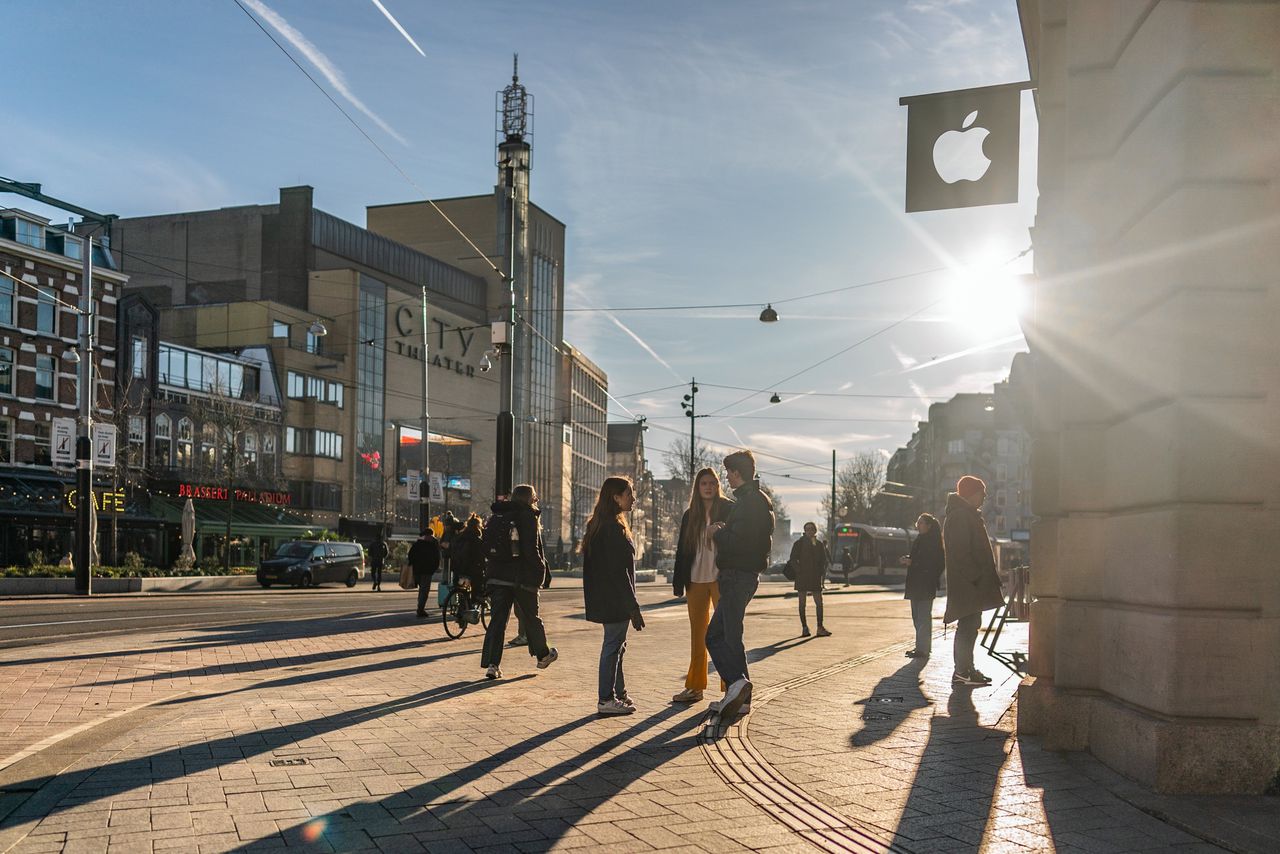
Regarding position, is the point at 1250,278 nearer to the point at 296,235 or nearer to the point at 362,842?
the point at 362,842

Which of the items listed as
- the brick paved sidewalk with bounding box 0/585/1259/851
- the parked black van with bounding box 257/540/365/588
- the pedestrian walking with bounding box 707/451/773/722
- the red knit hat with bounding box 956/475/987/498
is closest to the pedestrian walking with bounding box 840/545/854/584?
the parked black van with bounding box 257/540/365/588

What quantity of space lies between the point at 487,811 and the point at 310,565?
33.6 meters

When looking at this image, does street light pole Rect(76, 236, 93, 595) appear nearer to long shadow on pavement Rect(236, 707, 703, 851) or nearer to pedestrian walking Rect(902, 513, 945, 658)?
pedestrian walking Rect(902, 513, 945, 658)

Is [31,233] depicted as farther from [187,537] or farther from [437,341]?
[437,341]

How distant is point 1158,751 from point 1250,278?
227 cm

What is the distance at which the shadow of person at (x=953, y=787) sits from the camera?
488 centimetres

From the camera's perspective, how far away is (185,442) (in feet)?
167

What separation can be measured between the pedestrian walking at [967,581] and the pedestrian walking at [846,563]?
3668 centimetres

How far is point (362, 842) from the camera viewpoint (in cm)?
468

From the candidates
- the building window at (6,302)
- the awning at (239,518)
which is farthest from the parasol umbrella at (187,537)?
the building window at (6,302)

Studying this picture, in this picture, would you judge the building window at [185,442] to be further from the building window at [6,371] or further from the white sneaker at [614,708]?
the white sneaker at [614,708]

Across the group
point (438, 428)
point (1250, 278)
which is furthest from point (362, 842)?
point (438, 428)

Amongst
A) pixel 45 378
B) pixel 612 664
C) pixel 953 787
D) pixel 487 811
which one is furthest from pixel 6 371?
pixel 953 787

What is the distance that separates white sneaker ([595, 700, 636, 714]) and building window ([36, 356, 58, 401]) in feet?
129
